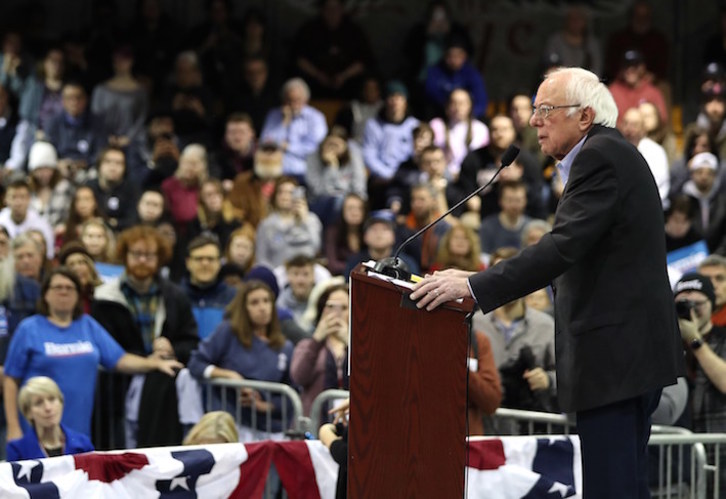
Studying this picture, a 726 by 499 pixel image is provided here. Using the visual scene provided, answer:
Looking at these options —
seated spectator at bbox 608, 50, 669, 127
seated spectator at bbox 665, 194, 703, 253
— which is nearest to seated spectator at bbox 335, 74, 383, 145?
seated spectator at bbox 608, 50, 669, 127

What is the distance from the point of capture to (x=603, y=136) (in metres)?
4.54

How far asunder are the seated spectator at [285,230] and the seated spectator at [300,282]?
121 centimetres

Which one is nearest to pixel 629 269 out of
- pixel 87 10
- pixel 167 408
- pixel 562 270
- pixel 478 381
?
pixel 562 270

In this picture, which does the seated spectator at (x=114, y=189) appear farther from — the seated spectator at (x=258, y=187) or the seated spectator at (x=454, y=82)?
the seated spectator at (x=454, y=82)

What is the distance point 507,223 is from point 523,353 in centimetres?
336

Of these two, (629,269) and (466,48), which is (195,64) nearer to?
(466,48)

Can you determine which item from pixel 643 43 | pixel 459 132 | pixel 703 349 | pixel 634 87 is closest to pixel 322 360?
pixel 703 349

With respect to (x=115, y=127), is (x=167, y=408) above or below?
below

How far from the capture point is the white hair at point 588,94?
15.1 ft

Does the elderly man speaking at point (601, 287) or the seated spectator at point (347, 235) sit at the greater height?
the seated spectator at point (347, 235)

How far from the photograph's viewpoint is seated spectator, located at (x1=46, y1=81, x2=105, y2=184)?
42.9 ft

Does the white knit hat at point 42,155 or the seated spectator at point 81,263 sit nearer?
the seated spectator at point 81,263

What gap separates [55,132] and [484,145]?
3978mm

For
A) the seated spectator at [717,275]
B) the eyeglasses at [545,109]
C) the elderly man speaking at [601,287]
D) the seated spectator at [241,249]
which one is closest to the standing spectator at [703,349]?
the seated spectator at [717,275]
